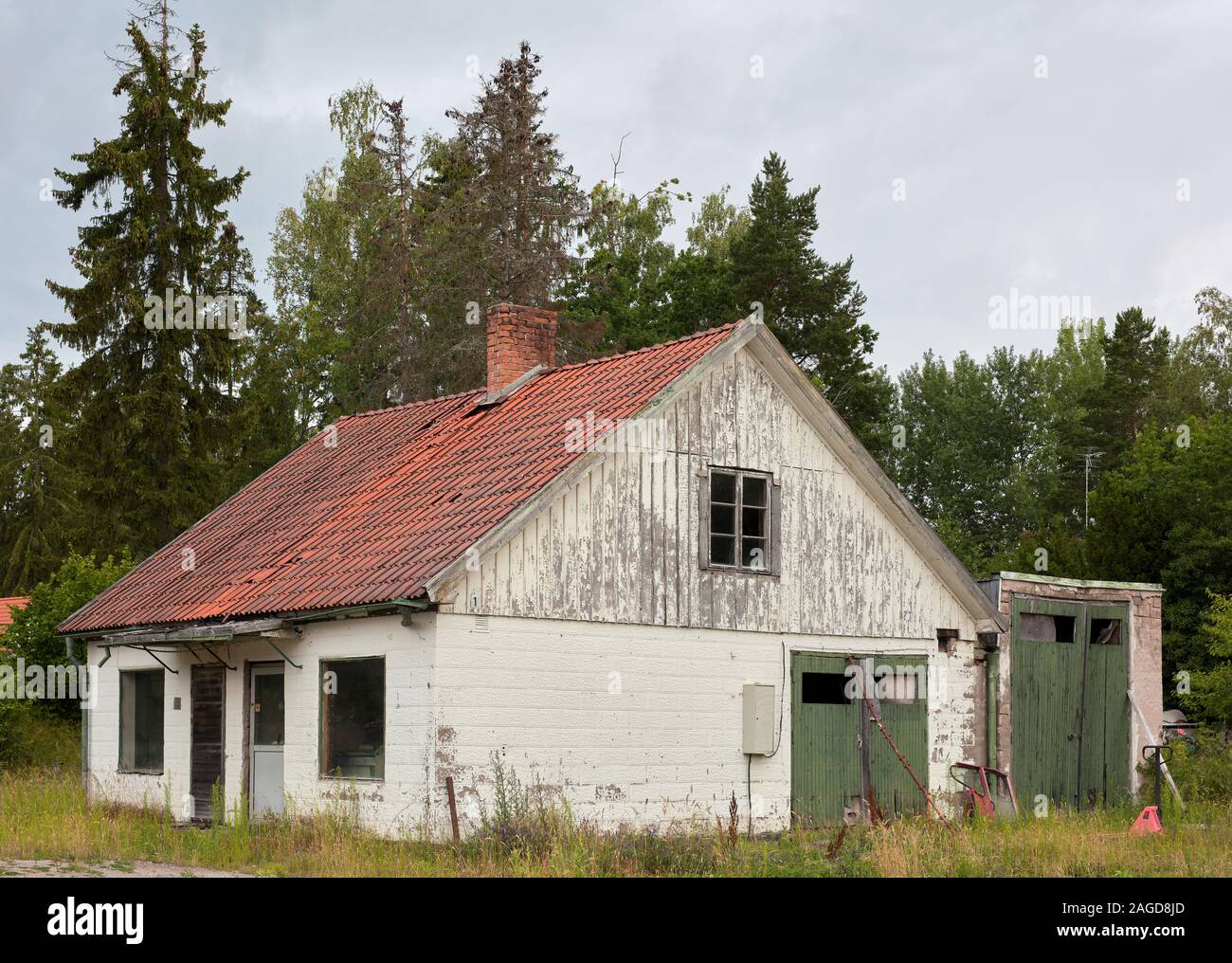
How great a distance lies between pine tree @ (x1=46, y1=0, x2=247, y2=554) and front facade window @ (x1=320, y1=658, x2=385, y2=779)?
20.7 meters

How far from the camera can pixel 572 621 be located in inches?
672

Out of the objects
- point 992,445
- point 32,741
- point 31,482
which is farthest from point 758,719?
point 992,445

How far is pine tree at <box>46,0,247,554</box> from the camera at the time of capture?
36500mm

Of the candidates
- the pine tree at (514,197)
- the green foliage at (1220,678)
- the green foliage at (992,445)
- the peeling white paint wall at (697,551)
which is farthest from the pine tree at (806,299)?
the peeling white paint wall at (697,551)

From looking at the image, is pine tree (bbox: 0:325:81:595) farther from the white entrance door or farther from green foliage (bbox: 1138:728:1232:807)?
green foliage (bbox: 1138:728:1232:807)

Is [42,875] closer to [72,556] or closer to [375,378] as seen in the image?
[72,556]

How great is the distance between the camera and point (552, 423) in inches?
749

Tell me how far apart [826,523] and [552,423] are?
3.96 m

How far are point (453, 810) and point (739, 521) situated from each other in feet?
18.6

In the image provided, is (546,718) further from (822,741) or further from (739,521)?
(822,741)

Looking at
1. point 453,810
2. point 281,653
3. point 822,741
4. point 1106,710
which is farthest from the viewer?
point 1106,710

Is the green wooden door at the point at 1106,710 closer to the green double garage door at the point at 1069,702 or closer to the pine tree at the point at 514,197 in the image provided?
the green double garage door at the point at 1069,702

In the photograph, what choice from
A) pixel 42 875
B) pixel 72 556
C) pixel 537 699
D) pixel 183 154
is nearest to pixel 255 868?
pixel 42 875

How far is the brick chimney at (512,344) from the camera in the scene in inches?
869
